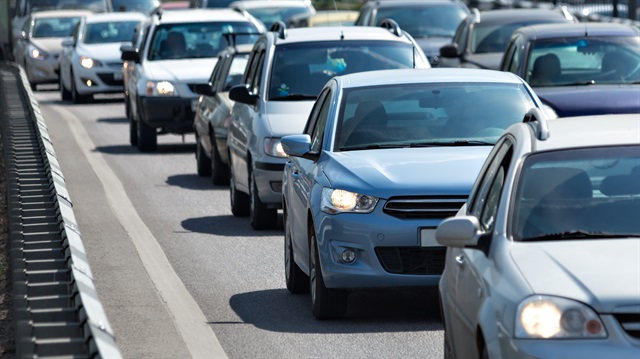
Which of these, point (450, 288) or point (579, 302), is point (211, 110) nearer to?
point (450, 288)

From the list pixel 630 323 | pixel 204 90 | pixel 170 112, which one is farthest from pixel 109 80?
pixel 630 323

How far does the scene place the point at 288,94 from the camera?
15.8m

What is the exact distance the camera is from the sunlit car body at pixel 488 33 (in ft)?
78.6

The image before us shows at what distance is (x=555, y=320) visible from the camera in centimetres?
609

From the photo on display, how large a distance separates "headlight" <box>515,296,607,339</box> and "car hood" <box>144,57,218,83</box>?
56.9 feet

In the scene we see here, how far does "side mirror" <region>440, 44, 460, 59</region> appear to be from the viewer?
74.9ft

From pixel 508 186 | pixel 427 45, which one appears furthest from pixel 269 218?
pixel 427 45

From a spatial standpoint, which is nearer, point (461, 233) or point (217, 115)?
point (461, 233)

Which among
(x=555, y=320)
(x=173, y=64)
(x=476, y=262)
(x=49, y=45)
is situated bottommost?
(x=49, y=45)

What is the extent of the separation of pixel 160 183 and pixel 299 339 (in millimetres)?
10147

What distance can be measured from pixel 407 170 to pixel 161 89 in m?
13.5

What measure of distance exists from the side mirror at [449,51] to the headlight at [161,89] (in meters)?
3.58

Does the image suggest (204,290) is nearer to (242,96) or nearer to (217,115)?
(242,96)

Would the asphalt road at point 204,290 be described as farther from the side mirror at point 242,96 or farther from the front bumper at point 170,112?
the front bumper at point 170,112
